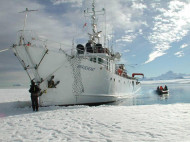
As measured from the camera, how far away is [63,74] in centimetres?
1280

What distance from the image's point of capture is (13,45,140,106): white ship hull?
12047mm

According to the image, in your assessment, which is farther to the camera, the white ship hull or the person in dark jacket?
the white ship hull

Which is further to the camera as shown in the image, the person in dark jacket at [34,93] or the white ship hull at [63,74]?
the white ship hull at [63,74]

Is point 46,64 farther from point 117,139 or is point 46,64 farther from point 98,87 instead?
point 117,139

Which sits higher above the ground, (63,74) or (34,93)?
(63,74)

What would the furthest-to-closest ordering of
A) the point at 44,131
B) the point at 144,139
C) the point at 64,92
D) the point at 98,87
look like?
1. the point at 98,87
2. the point at 64,92
3. the point at 44,131
4. the point at 144,139

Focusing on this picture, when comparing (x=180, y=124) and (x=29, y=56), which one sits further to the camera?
(x=29, y=56)

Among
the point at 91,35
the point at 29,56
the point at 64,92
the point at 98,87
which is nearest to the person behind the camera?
the point at 29,56

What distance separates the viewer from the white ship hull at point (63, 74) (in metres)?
12.0

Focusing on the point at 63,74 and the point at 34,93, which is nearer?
the point at 34,93

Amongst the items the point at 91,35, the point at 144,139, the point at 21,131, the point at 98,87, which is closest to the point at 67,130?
the point at 21,131

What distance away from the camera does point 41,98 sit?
12.4m

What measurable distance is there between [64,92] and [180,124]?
9.04 metres

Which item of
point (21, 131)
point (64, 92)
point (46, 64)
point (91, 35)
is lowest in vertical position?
point (21, 131)
